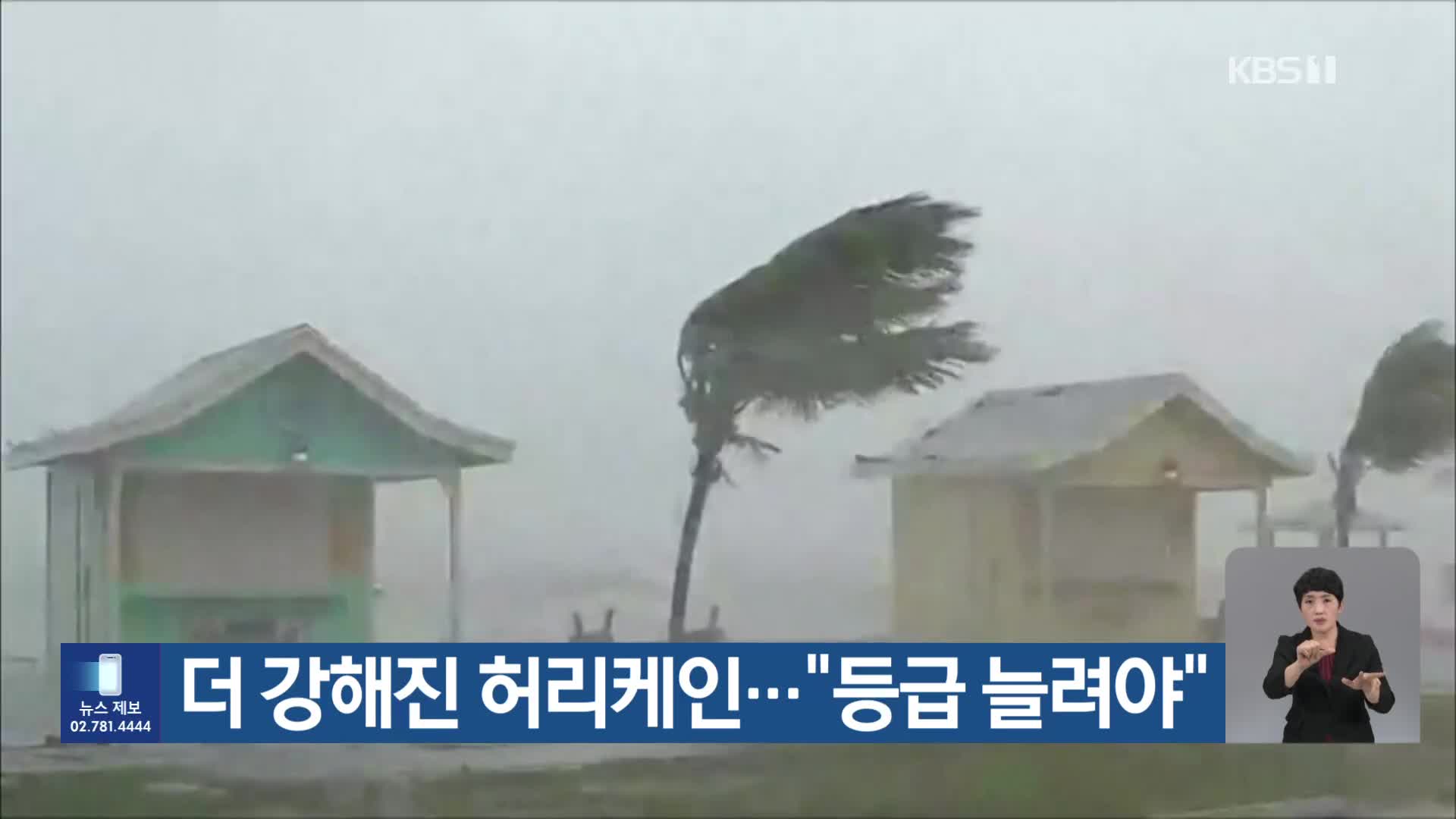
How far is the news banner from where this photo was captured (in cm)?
191

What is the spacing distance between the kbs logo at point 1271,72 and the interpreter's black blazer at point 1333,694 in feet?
2.92

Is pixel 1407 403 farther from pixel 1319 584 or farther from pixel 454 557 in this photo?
pixel 454 557

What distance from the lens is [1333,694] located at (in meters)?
2.03

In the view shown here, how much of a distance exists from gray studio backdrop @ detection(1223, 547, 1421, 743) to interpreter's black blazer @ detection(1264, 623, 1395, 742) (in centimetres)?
1

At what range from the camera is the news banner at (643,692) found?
6.27 feet

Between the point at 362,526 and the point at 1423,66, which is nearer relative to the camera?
the point at 362,526

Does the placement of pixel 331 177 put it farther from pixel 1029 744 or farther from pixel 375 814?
pixel 1029 744

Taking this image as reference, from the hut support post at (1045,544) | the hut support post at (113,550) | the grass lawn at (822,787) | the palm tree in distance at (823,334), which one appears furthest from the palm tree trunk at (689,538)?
the hut support post at (113,550)

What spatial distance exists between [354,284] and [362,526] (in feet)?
1.24

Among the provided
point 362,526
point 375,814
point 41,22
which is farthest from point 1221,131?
point 41,22

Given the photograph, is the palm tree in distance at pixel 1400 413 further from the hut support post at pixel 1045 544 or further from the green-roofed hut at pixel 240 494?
the green-roofed hut at pixel 240 494

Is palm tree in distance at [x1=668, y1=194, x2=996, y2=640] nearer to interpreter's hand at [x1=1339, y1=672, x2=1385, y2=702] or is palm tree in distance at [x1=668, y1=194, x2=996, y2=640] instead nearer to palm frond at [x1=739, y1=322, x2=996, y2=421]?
palm frond at [x1=739, y1=322, x2=996, y2=421]

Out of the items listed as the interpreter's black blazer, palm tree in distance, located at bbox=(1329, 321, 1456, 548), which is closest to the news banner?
the interpreter's black blazer

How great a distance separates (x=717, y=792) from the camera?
1954 mm
